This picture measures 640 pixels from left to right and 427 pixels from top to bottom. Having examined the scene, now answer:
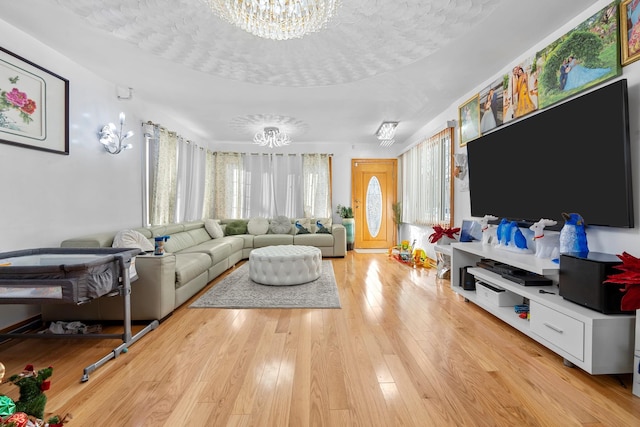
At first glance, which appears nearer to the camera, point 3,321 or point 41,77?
point 3,321

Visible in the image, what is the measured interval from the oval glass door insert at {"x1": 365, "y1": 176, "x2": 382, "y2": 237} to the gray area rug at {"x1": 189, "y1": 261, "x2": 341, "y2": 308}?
3.17 metres

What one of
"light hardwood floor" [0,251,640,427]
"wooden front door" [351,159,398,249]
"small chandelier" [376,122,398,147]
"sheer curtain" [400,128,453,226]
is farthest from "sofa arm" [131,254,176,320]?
"wooden front door" [351,159,398,249]

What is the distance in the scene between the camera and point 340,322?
101 inches

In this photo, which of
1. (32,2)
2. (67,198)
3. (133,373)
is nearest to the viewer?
(133,373)

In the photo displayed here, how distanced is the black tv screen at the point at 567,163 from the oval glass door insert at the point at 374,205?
153 inches

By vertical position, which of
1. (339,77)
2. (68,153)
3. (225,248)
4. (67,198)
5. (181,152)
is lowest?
(225,248)

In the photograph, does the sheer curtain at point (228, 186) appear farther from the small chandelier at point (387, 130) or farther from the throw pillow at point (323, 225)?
the small chandelier at point (387, 130)

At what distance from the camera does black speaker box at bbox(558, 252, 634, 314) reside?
166 centimetres

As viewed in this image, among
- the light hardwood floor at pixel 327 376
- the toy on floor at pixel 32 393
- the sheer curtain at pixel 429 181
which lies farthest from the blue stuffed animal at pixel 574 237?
the toy on floor at pixel 32 393

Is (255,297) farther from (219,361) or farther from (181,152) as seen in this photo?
(181,152)

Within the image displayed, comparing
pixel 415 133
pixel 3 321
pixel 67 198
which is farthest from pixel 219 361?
pixel 415 133

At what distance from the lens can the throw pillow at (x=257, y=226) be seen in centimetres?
609

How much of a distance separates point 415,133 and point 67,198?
5567 millimetres

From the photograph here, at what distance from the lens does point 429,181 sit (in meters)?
4.91
